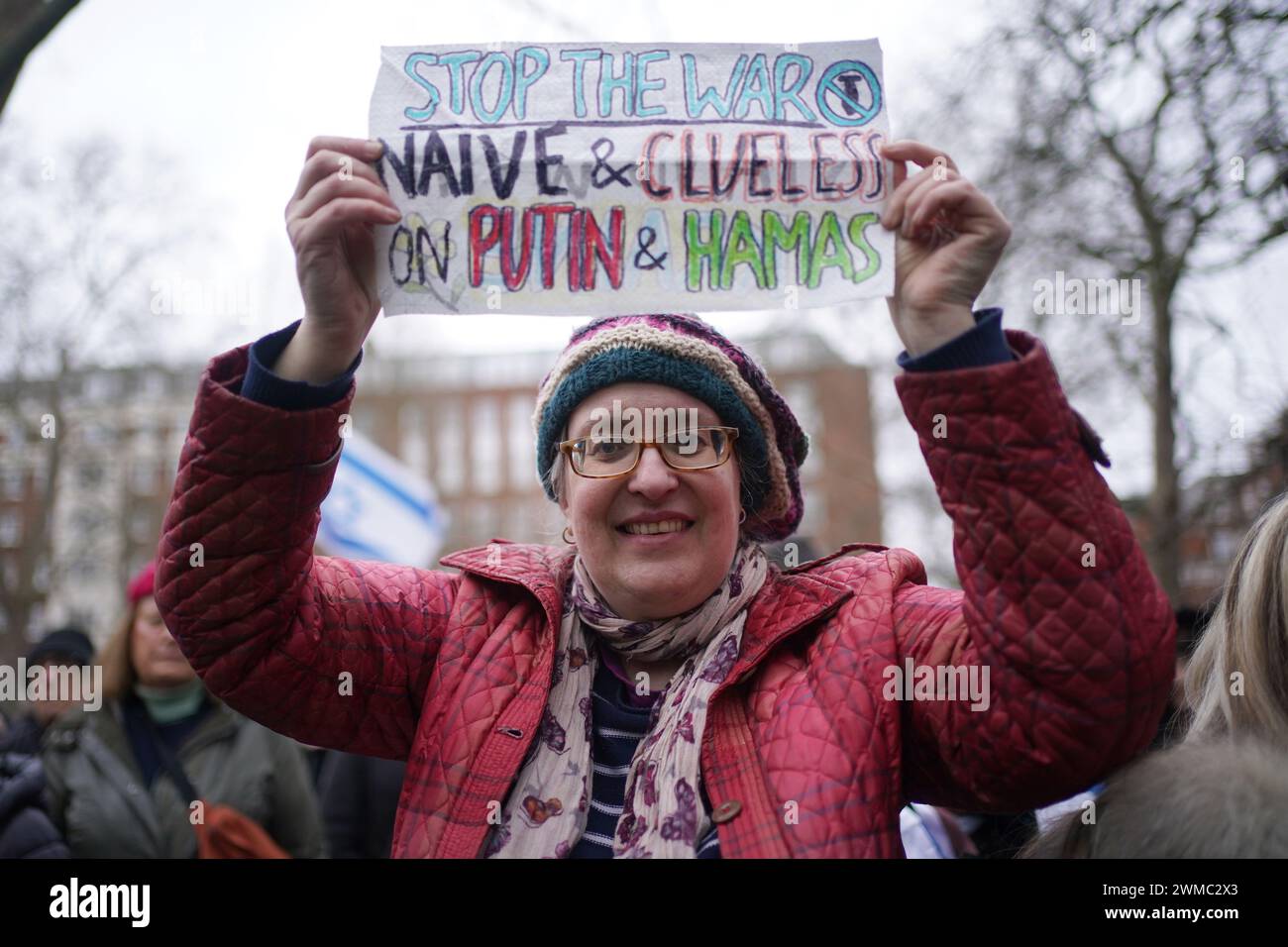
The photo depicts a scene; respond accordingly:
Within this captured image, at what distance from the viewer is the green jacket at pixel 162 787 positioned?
331 centimetres

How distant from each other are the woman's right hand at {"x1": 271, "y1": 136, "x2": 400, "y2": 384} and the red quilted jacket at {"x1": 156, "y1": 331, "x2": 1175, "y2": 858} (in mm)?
91

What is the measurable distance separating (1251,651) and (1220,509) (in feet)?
19.5

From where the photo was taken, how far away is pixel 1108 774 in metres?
1.61

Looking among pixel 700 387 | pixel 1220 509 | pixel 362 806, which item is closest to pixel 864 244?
pixel 700 387

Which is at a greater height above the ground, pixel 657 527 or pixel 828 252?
pixel 828 252

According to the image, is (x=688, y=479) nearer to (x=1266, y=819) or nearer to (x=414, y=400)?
(x=1266, y=819)

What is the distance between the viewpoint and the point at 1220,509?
278 inches

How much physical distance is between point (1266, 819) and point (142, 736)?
3.31 metres

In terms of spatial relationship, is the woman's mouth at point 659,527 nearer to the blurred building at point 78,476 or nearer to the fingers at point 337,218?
the fingers at point 337,218

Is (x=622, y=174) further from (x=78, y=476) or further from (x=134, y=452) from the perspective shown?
(x=134, y=452)

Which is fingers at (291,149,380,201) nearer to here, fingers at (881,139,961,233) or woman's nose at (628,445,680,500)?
woman's nose at (628,445,680,500)

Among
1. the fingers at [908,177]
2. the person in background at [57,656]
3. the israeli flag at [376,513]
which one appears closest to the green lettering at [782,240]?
the fingers at [908,177]

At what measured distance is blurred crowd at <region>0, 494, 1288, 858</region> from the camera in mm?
1646
